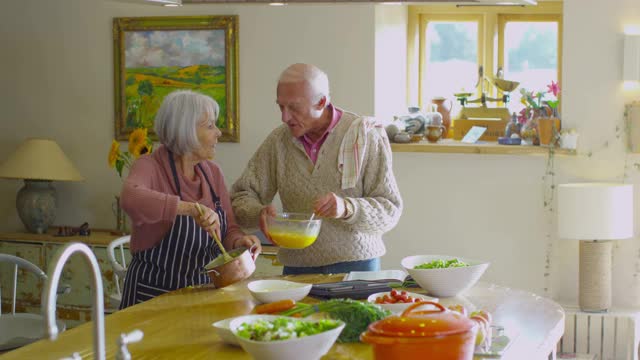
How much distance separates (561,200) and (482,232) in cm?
46

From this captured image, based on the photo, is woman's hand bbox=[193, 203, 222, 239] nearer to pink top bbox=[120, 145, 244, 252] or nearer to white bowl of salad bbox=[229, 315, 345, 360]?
pink top bbox=[120, 145, 244, 252]

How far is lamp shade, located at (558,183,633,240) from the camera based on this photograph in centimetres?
476

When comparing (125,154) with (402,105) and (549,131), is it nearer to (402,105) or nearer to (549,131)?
(402,105)

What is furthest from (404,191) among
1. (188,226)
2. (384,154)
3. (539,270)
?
(188,226)

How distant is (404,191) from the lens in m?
5.23

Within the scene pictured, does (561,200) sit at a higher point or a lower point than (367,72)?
lower

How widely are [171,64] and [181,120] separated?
90.2 inches

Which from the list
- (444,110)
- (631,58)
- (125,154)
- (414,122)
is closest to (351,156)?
(414,122)

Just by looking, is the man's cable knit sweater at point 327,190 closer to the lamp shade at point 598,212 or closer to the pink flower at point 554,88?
the lamp shade at point 598,212

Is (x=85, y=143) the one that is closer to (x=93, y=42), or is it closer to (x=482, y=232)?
(x=93, y=42)

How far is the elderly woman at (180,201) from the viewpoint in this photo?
10.9 ft

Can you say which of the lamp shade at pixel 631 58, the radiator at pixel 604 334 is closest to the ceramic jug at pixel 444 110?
the lamp shade at pixel 631 58

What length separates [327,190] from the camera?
3.52 m

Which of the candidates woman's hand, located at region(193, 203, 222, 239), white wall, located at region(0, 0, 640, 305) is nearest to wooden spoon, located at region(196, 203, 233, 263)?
woman's hand, located at region(193, 203, 222, 239)
